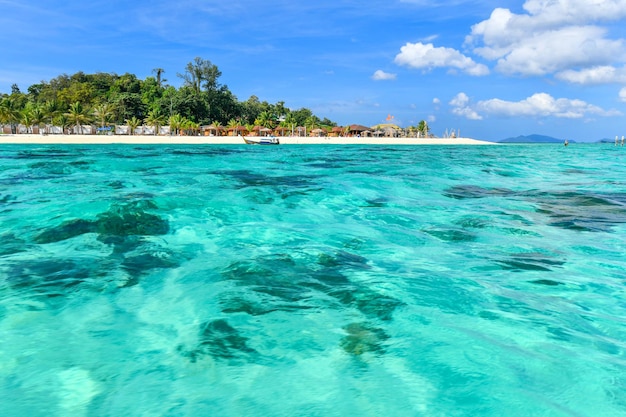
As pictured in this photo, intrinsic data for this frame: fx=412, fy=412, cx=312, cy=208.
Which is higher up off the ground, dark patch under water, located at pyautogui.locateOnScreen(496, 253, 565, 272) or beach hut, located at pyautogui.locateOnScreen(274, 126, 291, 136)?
beach hut, located at pyautogui.locateOnScreen(274, 126, 291, 136)

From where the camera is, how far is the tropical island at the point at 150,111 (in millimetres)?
53125

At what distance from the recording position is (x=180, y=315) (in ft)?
11.5

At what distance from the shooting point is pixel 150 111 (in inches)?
2532

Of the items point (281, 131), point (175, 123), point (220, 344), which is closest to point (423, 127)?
point (281, 131)

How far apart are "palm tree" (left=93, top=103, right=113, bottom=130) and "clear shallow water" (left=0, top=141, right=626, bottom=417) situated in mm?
55308

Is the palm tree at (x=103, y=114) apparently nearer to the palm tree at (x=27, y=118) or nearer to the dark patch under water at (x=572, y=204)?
the palm tree at (x=27, y=118)

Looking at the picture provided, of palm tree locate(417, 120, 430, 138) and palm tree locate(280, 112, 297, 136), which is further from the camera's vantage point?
palm tree locate(417, 120, 430, 138)

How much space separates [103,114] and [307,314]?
61.0 meters

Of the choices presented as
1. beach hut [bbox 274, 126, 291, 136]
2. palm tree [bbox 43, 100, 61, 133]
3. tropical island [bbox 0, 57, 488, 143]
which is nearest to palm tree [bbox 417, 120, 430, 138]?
tropical island [bbox 0, 57, 488, 143]

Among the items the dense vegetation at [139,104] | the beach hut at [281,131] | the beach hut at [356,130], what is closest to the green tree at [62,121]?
the dense vegetation at [139,104]

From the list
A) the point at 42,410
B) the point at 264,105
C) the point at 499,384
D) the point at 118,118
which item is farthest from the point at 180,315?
the point at 264,105

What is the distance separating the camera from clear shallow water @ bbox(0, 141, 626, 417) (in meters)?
2.46

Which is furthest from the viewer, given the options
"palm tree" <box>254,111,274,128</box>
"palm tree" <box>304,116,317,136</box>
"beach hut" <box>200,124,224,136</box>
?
"palm tree" <box>304,116,317,136</box>

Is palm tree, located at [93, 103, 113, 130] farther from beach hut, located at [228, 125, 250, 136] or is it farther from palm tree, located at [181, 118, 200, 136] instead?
beach hut, located at [228, 125, 250, 136]
